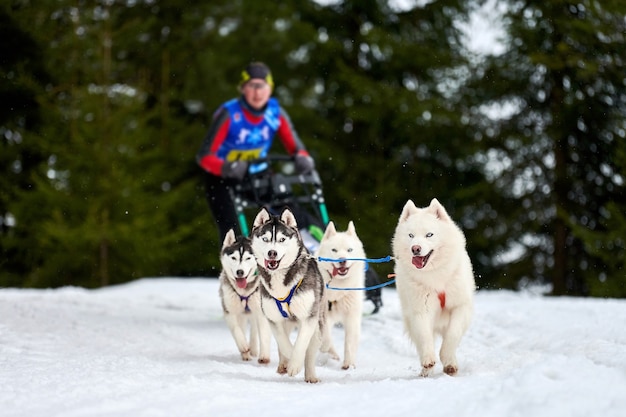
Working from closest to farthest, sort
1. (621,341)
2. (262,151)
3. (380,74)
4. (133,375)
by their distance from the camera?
1. (133,375)
2. (621,341)
3. (262,151)
4. (380,74)

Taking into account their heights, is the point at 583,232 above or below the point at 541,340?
above

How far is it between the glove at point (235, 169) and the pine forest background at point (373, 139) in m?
6.55

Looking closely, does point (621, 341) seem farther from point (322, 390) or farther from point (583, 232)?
point (583, 232)

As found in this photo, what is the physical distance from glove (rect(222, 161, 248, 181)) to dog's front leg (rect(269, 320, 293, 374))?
89.4 inches

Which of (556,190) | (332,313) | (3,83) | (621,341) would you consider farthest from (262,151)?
(3,83)

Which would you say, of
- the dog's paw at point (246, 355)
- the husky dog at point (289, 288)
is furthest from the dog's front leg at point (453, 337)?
the dog's paw at point (246, 355)

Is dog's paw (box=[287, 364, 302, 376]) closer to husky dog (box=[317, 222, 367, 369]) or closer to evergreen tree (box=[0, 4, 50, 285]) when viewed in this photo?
husky dog (box=[317, 222, 367, 369])

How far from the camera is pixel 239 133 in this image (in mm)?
7270

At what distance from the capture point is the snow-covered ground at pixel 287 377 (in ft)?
10.8

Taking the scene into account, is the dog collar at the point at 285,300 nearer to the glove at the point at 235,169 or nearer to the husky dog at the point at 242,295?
the husky dog at the point at 242,295

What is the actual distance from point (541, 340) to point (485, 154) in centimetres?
869

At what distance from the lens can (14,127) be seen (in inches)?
601

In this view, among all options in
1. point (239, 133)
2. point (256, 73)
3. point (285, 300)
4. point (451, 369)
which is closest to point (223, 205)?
point (239, 133)

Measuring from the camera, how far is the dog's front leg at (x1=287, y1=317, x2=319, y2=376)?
4.50 metres
